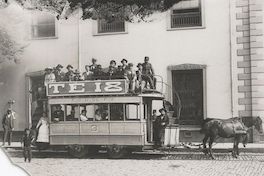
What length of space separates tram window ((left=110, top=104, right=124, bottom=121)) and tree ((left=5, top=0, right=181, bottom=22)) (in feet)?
6.28

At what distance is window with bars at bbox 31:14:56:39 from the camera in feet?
14.0

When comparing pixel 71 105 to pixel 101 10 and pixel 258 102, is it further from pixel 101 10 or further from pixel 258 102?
pixel 258 102

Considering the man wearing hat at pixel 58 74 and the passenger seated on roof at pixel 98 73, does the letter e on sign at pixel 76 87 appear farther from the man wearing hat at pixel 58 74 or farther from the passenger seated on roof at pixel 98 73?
the passenger seated on roof at pixel 98 73

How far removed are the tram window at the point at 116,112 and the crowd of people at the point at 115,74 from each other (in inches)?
16.5

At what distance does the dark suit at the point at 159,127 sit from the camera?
5.99 meters

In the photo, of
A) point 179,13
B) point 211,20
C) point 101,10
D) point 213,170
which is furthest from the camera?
point 179,13

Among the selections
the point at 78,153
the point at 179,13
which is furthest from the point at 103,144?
the point at 179,13

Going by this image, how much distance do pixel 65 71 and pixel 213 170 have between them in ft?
7.70

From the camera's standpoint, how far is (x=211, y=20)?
193 inches

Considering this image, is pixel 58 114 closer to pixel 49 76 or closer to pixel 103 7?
pixel 49 76

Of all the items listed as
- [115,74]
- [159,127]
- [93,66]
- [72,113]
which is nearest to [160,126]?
[159,127]

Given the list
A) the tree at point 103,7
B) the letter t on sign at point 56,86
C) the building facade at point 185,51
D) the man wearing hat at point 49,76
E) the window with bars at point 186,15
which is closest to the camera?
the tree at point 103,7

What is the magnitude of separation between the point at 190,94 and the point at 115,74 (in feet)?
→ 3.61

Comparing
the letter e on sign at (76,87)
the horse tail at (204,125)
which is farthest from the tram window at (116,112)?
the horse tail at (204,125)
